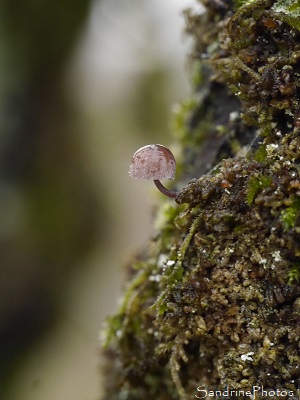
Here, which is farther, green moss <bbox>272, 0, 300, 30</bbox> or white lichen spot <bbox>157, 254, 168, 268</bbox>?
white lichen spot <bbox>157, 254, 168, 268</bbox>

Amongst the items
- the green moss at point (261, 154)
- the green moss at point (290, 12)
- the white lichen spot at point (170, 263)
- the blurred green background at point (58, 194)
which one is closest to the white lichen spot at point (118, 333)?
the white lichen spot at point (170, 263)

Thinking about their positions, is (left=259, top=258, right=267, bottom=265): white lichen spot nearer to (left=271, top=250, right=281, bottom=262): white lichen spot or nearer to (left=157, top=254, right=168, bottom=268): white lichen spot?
(left=271, top=250, right=281, bottom=262): white lichen spot

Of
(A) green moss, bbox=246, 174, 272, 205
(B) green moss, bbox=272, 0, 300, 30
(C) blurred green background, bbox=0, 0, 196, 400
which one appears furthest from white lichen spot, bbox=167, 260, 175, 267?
(C) blurred green background, bbox=0, 0, 196, 400

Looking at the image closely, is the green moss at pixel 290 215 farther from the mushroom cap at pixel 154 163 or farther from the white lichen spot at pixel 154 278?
the white lichen spot at pixel 154 278

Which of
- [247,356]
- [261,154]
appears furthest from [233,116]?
[247,356]

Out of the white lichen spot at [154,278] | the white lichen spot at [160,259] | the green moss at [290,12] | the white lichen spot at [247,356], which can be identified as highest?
the green moss at [290,12]

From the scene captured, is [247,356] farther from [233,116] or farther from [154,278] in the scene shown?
[233,116]
